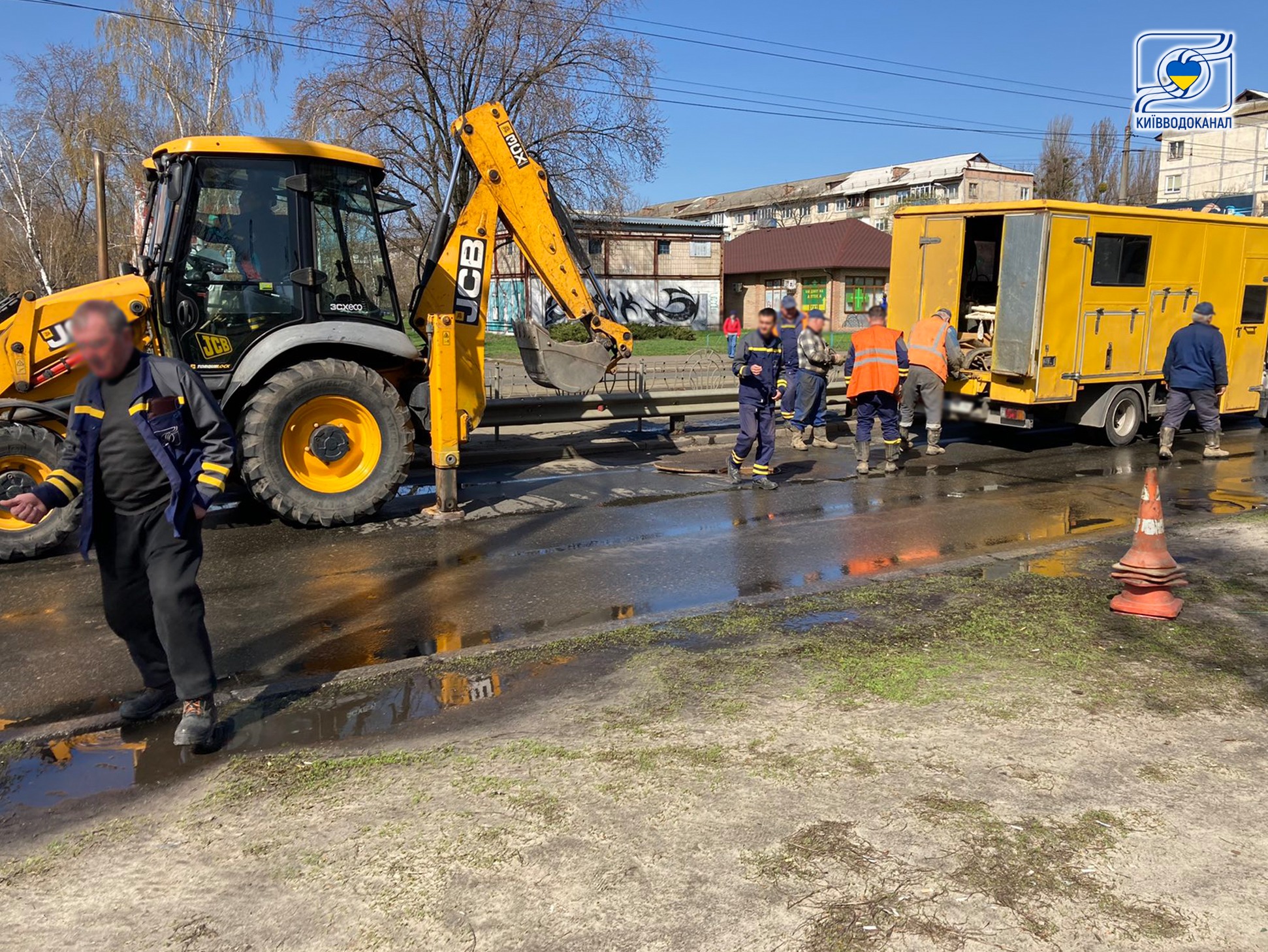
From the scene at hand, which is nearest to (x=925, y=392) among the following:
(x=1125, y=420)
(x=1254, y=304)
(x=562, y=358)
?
(x=1125, y=420)

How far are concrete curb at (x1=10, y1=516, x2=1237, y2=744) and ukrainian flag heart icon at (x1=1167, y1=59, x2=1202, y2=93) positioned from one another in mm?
14396

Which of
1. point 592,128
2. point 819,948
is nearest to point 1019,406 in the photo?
point 819,948

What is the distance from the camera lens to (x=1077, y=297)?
1177 centimetres

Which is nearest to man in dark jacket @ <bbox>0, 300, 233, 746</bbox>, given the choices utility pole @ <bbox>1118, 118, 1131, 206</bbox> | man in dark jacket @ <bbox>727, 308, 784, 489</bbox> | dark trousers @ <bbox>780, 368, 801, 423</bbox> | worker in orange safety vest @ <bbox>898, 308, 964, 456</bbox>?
man in dark jacket @ <bbox>727, 308, 784, 489</bbox>

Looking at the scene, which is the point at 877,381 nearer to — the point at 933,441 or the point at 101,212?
the point at 933,441

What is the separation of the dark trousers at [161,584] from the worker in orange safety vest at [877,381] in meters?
7.92

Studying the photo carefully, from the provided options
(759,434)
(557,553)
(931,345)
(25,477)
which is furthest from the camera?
(931,345)

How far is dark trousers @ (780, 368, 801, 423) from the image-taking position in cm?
1300

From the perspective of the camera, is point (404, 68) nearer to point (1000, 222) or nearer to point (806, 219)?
point (1000, 222)

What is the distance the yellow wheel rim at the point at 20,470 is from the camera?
23.9 ft

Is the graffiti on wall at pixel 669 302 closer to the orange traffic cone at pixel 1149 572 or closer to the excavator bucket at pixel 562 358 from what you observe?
the excavator bucket at pixel 562 358

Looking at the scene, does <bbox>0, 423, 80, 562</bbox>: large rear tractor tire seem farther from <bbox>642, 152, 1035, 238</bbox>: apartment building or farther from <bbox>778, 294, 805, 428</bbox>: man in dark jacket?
<bbox>642, 152, 1035, 238</bbox>: apartment building

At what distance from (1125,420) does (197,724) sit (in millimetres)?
12302

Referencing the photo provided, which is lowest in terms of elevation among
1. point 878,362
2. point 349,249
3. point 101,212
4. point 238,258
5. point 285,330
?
point 878,362
